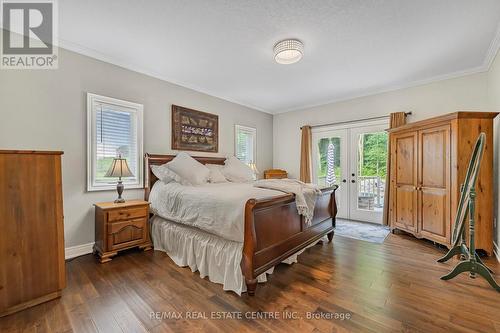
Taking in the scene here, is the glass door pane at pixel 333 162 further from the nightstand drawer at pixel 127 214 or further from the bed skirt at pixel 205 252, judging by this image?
the nightstand drawer at pixel 127 214

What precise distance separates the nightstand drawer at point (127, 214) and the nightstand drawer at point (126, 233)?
5cm

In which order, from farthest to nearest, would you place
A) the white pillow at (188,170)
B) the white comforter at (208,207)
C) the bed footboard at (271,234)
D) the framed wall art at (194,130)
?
the framed wall art at (194,130) < the white pillow at (188,170) < the white comforter at (208,207) < the bed footboard at (271,234)

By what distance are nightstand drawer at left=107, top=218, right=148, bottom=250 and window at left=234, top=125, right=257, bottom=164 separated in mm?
2675

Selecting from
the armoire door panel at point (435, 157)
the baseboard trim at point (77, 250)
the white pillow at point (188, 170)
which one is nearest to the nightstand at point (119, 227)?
the baseboard trim at point (77, 250)

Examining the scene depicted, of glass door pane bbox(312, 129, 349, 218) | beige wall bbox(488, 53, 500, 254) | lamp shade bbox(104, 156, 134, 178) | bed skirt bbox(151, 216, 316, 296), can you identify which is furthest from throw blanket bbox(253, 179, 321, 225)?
glass door pane bbox(312, 129, 349, 218)

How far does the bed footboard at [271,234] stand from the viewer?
2.00 metres

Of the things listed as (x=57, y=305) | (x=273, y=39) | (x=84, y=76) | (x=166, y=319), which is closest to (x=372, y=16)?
(x=273, y=39)

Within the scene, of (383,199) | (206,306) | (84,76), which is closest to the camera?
(206,306)

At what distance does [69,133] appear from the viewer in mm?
2832

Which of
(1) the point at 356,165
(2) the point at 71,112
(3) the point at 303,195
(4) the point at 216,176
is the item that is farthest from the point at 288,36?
(1) the point at 356,165

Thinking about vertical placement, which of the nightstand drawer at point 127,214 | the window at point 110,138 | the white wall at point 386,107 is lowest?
the nightstand drawer at point 127,214

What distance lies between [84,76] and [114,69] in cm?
42

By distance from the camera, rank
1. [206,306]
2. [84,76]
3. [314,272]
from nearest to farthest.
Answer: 1. [206,306]
2. [314,272]
3. [84,76]

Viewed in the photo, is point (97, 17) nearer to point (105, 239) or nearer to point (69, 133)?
point (69, 133)
